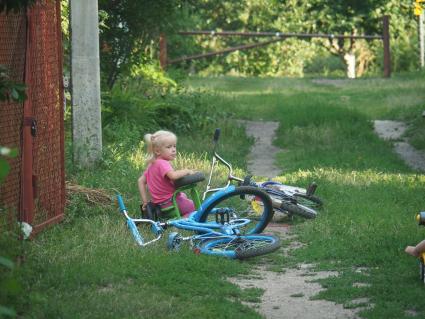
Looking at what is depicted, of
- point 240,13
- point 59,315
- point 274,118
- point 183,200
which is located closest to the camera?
point 59,315

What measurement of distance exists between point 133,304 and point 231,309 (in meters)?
0.59

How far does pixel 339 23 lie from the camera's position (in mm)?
31016

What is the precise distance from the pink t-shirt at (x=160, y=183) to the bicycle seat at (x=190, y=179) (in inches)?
9.8

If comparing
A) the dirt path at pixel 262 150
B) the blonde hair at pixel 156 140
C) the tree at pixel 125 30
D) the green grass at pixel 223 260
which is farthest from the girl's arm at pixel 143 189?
the tree at pixel 125 30

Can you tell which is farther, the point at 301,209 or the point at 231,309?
the point at 301,209

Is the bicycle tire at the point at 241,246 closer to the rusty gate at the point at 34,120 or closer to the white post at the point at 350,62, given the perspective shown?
the rusty gate at the point at 34,120

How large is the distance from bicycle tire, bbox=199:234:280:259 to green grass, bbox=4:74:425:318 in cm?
11

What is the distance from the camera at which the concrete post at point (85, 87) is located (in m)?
11.5

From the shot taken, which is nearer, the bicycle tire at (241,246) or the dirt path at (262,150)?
the bicycle tire at (241,246)

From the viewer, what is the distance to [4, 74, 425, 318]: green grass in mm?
6445

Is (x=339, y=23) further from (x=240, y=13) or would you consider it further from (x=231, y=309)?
(x=231, y=309)

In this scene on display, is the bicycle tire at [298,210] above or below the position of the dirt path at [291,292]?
above

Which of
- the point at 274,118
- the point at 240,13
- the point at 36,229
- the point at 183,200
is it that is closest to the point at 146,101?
the point at 274,118

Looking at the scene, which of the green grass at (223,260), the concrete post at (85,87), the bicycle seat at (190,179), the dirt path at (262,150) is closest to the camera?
the green grass at (223,260)
